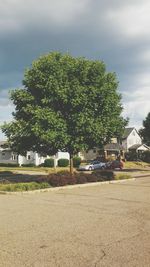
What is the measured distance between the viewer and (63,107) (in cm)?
2836

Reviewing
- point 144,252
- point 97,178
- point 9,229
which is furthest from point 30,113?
point 144,252

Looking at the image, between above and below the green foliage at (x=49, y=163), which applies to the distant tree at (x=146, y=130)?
above

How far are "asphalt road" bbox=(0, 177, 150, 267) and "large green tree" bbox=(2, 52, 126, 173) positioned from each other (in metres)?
9.80

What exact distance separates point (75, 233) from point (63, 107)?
59.4 ft

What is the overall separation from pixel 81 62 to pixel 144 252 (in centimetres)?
2180

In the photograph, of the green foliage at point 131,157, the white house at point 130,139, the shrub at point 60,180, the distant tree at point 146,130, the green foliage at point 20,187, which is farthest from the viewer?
the white house at point 130,139

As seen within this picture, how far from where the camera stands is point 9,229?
37.8 feet

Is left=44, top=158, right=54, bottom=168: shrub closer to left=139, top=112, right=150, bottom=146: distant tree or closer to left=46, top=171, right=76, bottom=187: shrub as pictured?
left=139, top=112, right=150, bottom=146: distant tree

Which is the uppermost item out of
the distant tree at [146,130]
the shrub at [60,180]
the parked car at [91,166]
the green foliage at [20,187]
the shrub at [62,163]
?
the distant tree at [146,130]

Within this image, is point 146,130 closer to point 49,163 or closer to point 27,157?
point 49,163

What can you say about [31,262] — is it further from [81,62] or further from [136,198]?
[81,62]

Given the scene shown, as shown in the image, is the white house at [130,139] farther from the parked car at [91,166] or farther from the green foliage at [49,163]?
the parked car at [91,166]

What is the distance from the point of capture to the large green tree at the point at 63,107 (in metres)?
27.4

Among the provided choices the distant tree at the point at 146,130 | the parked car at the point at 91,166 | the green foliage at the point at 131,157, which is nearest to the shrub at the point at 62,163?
the parked car at the point at 91,166
